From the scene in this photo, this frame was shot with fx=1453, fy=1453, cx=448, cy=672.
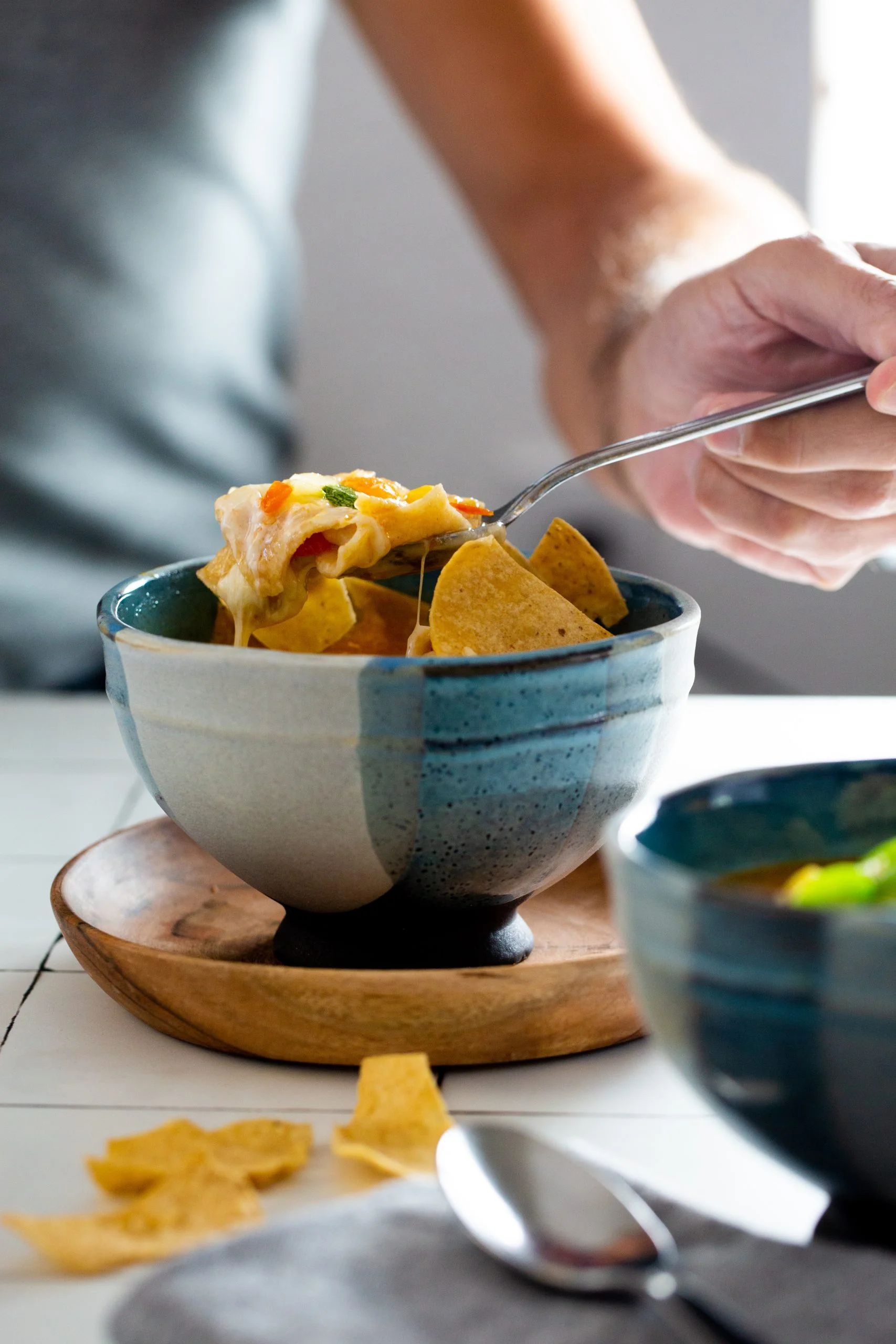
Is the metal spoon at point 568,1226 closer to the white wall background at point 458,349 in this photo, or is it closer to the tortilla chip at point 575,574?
the tortilla chip at point 575,574

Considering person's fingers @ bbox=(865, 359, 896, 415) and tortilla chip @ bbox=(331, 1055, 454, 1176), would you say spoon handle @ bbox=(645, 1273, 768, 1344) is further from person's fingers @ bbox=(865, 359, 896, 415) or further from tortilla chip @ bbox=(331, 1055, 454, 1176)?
person's fingers @ bbox=(865, 359, 896, 415)

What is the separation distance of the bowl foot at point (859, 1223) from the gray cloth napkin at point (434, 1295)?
2 cm

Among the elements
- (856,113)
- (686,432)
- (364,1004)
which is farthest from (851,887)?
(856,113)

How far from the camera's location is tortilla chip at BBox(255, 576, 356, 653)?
0.72 m

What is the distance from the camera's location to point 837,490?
3.28 ft

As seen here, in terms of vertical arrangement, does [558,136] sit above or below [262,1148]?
above

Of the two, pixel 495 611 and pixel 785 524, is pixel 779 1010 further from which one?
pixel 785 524

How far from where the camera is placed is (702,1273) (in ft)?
1.26

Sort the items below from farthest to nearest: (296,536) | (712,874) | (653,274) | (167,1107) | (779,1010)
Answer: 1. (653,274)
2. (296,536)
3. (167,1107)
4. (712,874)
5. (779,1010)

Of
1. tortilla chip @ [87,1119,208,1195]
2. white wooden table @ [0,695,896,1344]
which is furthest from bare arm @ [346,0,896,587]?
tortilla chip @ [87,1119,208,1195]

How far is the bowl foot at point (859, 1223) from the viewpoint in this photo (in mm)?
396

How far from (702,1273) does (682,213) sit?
122cm

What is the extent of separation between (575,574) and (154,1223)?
396mm

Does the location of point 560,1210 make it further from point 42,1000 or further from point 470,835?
point 42,1000
